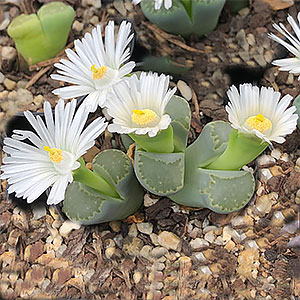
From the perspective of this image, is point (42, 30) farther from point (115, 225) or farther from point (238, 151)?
point (238, 151)

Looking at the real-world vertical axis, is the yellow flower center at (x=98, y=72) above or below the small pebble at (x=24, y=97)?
above

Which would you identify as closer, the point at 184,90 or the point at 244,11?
the point at 184,90

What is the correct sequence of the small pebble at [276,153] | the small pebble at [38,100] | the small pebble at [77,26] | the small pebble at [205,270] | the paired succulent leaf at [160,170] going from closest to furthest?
the paired succulent leaf at [160,170] → the small pebble at [205,270] → the small pebble at [276,153] → the small pebble at [38,100] → the small pebble at [77,26]

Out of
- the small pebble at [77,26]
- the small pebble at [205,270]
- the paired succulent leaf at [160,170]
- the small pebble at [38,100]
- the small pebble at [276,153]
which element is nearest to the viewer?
the paired succulent leaf at [160,170]

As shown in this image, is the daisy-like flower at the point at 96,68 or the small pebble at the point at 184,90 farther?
the small pebble at the point at 184,90

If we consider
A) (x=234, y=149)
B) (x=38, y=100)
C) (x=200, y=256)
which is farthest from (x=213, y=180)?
(x=38, y=100)

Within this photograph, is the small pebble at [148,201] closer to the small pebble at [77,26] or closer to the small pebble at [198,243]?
the small pebble at [198,243]

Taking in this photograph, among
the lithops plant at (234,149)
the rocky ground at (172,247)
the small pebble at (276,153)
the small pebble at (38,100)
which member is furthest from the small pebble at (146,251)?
the small pebble at (38,100)
